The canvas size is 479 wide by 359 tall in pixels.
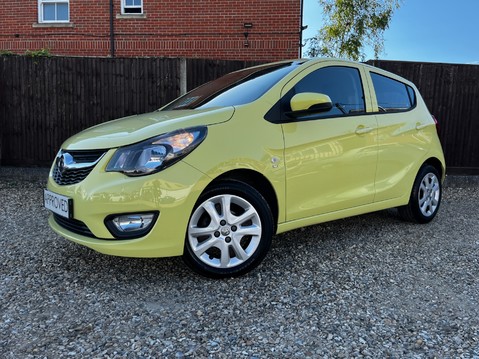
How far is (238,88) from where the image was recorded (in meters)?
3.59

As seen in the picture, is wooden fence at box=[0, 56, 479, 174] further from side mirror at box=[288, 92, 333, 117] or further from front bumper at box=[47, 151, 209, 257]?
front bumper at box=[47, 151, 209, 257]

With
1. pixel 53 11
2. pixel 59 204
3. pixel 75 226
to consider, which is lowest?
pixel 75 226

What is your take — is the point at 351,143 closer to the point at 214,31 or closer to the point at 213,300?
the point at 213,300

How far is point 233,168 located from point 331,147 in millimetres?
1012

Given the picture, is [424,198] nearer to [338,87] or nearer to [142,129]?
[338,87]

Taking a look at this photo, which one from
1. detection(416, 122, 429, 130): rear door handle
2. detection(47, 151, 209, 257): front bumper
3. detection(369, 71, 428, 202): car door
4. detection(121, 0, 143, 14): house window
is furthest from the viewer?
detection(121, 0, 143, 14): house window

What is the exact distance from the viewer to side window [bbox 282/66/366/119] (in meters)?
3.55

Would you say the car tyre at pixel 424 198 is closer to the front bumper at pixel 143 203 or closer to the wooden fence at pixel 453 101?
the front bumper at pixel 143 203

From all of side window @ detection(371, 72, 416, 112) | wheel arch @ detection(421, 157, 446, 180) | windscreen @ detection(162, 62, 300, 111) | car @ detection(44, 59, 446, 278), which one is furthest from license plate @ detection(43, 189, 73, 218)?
wheel arch @ detection(421, 157, 446, 180)

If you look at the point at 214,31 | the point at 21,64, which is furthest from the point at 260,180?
the point at 214,31

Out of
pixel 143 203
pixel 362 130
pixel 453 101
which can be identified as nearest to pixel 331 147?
pixel 362 130

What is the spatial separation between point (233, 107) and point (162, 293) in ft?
4.65

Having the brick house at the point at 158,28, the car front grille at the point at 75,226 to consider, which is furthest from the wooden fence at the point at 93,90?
the car front grille at the point at 75,226

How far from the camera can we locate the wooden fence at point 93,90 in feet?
23.1
